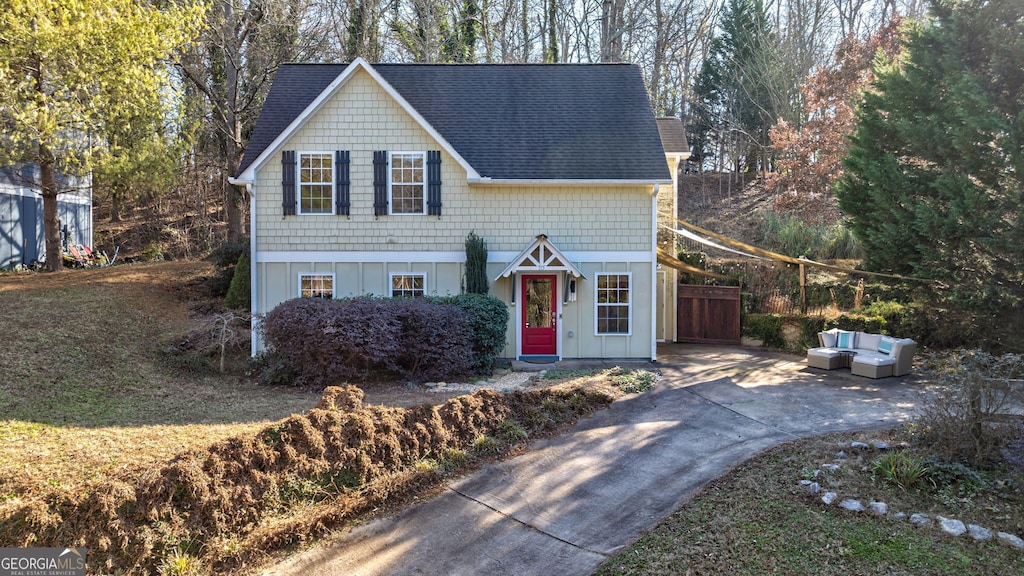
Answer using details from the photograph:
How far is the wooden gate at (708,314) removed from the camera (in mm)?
18266

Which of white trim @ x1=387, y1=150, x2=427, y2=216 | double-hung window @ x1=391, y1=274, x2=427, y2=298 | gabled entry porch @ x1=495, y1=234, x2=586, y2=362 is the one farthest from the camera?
gabled entry porch @ x1=495, y1=234, x2=586, y2=362

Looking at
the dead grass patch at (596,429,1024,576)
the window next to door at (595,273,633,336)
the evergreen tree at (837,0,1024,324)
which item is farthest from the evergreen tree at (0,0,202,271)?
the evergreen tree at (837,0,1024,324)

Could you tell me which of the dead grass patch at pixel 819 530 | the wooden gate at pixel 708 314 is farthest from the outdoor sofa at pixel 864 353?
the dead grass patch at pixel 819 530

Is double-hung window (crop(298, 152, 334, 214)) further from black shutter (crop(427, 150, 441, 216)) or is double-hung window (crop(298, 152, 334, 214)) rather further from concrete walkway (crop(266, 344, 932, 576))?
concrete walkway (crop(266, 344, 932, 576))

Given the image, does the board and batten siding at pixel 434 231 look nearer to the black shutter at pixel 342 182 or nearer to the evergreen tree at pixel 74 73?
the black shutter at pixel 342 182

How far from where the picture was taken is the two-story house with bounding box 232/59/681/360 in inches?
587

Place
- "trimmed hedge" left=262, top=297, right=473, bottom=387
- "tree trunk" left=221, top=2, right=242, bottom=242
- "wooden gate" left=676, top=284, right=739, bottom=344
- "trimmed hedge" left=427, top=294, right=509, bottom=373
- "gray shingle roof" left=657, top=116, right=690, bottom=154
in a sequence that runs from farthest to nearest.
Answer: "tree trunk" left=221, top=2, right=242, bottom=242 → "gray shingle roof" left=657, top=116, right=690, bottom=154 → "wooden gate" left=676, top=284, right=739, bottom=344 → "trimmed hedge" left=427, top=294, right=509, bottom=373 → "trimmed hedge" left=262, top=297, right=473, bottom=387

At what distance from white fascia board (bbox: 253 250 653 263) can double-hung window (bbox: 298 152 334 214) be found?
3.36 feet

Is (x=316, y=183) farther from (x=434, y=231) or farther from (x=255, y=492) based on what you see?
(x=255, y=492)

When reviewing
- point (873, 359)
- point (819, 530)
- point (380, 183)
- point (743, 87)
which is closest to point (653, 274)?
point (873, 359)

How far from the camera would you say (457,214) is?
604 inches

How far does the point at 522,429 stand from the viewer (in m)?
9.09

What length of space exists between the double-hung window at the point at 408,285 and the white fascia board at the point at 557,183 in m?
2.57

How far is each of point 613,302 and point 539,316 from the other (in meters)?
1.82
